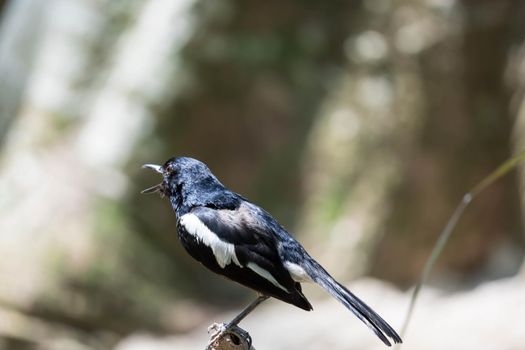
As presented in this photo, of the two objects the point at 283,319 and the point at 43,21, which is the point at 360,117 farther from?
the point at 43,21

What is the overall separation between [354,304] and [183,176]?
1008 mm

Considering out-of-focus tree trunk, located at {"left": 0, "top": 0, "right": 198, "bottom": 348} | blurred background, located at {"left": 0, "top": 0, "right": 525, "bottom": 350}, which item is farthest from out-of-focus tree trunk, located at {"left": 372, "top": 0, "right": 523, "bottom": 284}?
out-of-focus tree trunk, located at {"left": 0, "top": 0, "right": 198, "bottom": 348}

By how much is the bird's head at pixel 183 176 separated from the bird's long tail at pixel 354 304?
587mm

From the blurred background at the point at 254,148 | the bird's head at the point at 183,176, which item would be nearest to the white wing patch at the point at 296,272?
the bird's head at the point at 183,176

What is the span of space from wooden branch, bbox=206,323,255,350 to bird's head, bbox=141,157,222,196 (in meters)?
0.64

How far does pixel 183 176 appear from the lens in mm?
3789

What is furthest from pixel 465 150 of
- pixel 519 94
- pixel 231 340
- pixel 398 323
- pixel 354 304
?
pixel 354 304

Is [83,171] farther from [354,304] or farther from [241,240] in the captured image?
[354,304]

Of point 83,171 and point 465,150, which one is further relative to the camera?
point 465,150

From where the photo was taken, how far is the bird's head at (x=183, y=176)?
149 inches

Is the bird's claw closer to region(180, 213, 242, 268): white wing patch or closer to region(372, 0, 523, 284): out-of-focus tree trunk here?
region(180, 213, 242, 268): white wing patch

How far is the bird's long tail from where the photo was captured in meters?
3.11

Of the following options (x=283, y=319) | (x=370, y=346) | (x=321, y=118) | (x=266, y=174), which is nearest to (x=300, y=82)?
(x=321, y=118)

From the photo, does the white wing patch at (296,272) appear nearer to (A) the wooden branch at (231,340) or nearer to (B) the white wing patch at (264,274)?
(B) the white wing patch at (264,274)
